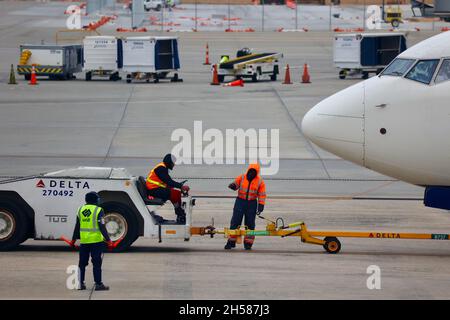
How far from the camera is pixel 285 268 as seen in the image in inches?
666

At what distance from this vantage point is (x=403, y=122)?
1758cm

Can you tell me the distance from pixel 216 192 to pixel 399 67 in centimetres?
844

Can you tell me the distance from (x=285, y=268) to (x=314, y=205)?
276 inches

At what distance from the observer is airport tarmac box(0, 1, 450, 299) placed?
15695mm

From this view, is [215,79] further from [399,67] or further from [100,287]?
[100,287]

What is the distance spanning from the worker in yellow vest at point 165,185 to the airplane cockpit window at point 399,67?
4.19 metres

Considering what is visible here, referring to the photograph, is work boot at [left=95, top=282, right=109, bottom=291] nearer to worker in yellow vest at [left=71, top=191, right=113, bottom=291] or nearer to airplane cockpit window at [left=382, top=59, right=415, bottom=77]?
worker in yellow vest at [left=71, top=191, right=113, bottom=291]

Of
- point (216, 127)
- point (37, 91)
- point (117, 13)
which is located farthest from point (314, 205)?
point (117, 13)

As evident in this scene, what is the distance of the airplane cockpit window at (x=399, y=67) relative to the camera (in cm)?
1777

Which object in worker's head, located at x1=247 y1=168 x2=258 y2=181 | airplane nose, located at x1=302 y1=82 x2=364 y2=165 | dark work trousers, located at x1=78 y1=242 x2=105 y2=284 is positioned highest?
airplane nose, located at x1=302 y1=82 x2=364 y2=165

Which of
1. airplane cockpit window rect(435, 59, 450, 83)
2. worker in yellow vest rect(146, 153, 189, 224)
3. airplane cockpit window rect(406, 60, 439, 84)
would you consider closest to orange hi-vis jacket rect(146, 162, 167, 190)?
worker in yellow vest rect(146, 153, 189, 224)

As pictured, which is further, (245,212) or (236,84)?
(236,84)

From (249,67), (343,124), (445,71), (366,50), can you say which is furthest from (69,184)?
(366,50)

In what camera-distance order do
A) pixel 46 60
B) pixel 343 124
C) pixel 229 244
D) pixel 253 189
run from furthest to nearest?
pixel 46 60, pixel 253 189, pixel 229 244, pixel 343 124
